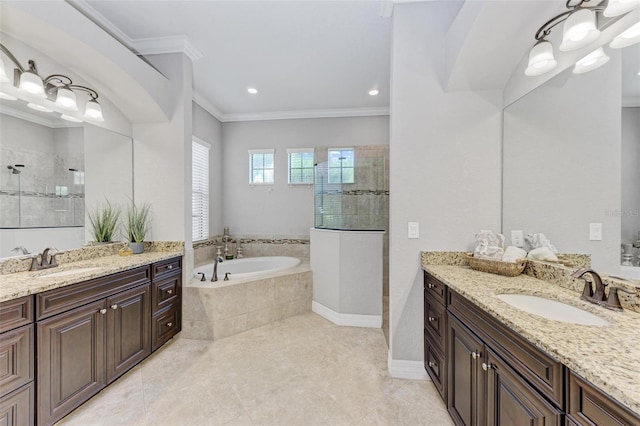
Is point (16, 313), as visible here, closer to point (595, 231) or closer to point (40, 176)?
point (40, 176)

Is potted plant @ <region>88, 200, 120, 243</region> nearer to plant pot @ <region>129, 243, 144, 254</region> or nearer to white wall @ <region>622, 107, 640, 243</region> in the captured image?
plant pot @ <region>129, 243, 144, 254</region>

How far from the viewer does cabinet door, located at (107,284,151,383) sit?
6.22ft

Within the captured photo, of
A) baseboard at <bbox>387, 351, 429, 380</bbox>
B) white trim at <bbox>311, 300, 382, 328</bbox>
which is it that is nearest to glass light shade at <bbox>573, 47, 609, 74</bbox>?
baseboard at <bbox>387, 351, 429, 380</bbox>

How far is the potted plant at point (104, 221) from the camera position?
242 centimetres

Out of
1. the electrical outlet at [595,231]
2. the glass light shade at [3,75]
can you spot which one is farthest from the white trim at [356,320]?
the glass light shade at [3,75]

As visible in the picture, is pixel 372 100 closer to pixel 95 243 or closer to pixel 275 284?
pixel 275 284

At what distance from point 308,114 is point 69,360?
3.94 metres

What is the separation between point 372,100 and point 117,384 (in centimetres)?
422

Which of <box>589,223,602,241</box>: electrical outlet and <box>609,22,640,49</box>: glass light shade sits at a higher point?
<box>609,22,640,49</box>: glass light shade

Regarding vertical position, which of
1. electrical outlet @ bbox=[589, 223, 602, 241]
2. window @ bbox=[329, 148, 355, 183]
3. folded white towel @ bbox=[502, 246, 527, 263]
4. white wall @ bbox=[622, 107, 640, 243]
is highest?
window @ bbox=[329, 148, 355, 183]

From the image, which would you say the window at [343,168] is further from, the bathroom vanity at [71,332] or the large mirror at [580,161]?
the bathroom vanity at [71,332]

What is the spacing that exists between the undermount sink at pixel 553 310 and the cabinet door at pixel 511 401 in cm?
29

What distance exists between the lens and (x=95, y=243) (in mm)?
2412

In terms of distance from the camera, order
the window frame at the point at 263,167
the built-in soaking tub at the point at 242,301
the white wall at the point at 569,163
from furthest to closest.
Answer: the window frame at the point at 263,167 < the built-in soaking tub at the point at 242,301 < the white wall at the point at 569,163
